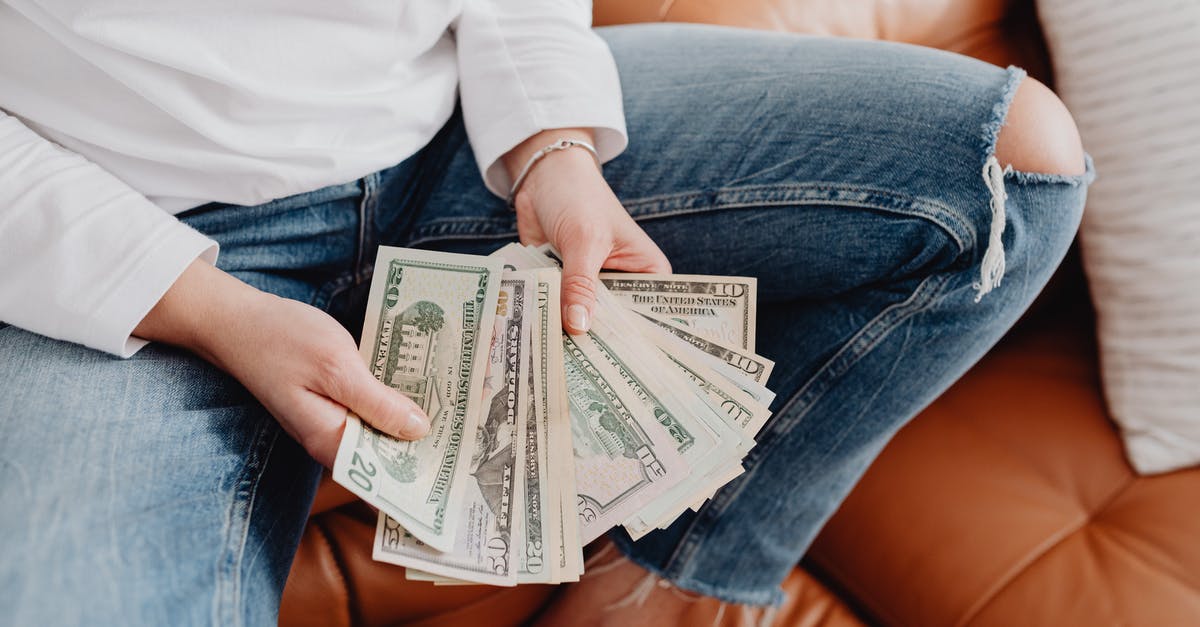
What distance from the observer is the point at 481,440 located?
0.64 meters

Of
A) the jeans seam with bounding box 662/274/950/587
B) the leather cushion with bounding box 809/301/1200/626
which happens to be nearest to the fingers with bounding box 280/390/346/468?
the jeans seam with bounding box 662/274/950/587

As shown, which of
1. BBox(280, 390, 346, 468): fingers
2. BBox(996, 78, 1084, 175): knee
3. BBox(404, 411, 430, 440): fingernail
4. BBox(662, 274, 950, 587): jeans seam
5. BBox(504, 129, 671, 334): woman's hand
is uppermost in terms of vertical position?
BBox(996, 78, 1084, 175): knee

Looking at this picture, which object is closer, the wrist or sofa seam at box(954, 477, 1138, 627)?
the wrist

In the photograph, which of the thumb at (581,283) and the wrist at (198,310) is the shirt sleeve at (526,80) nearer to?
the thumb at (581,283)

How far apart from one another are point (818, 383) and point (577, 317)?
30 cm

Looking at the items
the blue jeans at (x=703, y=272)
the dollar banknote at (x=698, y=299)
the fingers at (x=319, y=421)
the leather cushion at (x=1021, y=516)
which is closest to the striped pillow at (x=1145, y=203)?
the leather cushion at (x=1021, y=516)

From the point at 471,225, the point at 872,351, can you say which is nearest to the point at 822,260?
the point at 872,351

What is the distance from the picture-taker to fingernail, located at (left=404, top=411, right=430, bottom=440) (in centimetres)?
58

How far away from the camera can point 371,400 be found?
0.56 meters

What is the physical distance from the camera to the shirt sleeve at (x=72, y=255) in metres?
0.54

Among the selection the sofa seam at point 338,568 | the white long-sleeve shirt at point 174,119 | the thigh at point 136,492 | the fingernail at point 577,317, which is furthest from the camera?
the sofa seam at point 338,568

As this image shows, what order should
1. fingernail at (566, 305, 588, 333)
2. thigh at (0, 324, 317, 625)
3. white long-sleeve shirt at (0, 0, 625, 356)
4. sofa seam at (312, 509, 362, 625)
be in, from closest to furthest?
thigh at (0, 324, 317, 625) → white long-sleeve shirt at (0, 0, 625, 356) → fingernail at (566, 305, 588, 333) → sofa seam at (312, 509, 362, 625)

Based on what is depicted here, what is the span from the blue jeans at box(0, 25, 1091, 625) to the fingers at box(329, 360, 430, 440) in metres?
0.10

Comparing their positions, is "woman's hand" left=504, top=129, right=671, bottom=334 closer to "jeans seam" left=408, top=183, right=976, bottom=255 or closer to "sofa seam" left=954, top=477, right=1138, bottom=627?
"jeans seam" left=408, top=183, right=976, bottom=255
